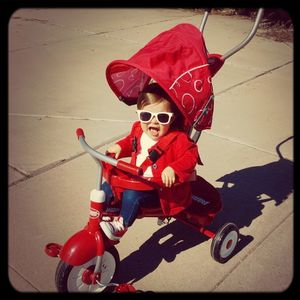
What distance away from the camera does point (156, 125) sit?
8.27 feet

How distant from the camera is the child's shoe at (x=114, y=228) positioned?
236 cm

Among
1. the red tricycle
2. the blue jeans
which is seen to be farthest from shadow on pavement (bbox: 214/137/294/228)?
the blue jeans

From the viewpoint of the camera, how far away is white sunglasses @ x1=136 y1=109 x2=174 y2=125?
2453 millimetres

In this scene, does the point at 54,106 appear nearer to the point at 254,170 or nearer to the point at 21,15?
the point at 254,170

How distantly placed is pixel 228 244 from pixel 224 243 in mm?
86

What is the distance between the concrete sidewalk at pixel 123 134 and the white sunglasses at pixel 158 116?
1.01 meters

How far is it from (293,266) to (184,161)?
122 cm

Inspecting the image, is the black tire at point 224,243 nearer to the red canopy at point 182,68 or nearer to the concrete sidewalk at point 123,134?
the concrete sidewalk at point 123,134

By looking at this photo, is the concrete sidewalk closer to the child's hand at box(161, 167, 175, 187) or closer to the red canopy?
the child's hand at box(161, 167, 175, 187)

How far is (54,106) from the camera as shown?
4934 mm

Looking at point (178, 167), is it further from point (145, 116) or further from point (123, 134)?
point (123, 134)

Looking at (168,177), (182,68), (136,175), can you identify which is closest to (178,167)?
(168,177)

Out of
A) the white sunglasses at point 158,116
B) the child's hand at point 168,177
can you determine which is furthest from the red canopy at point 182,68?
the child's hand at point 168,177
